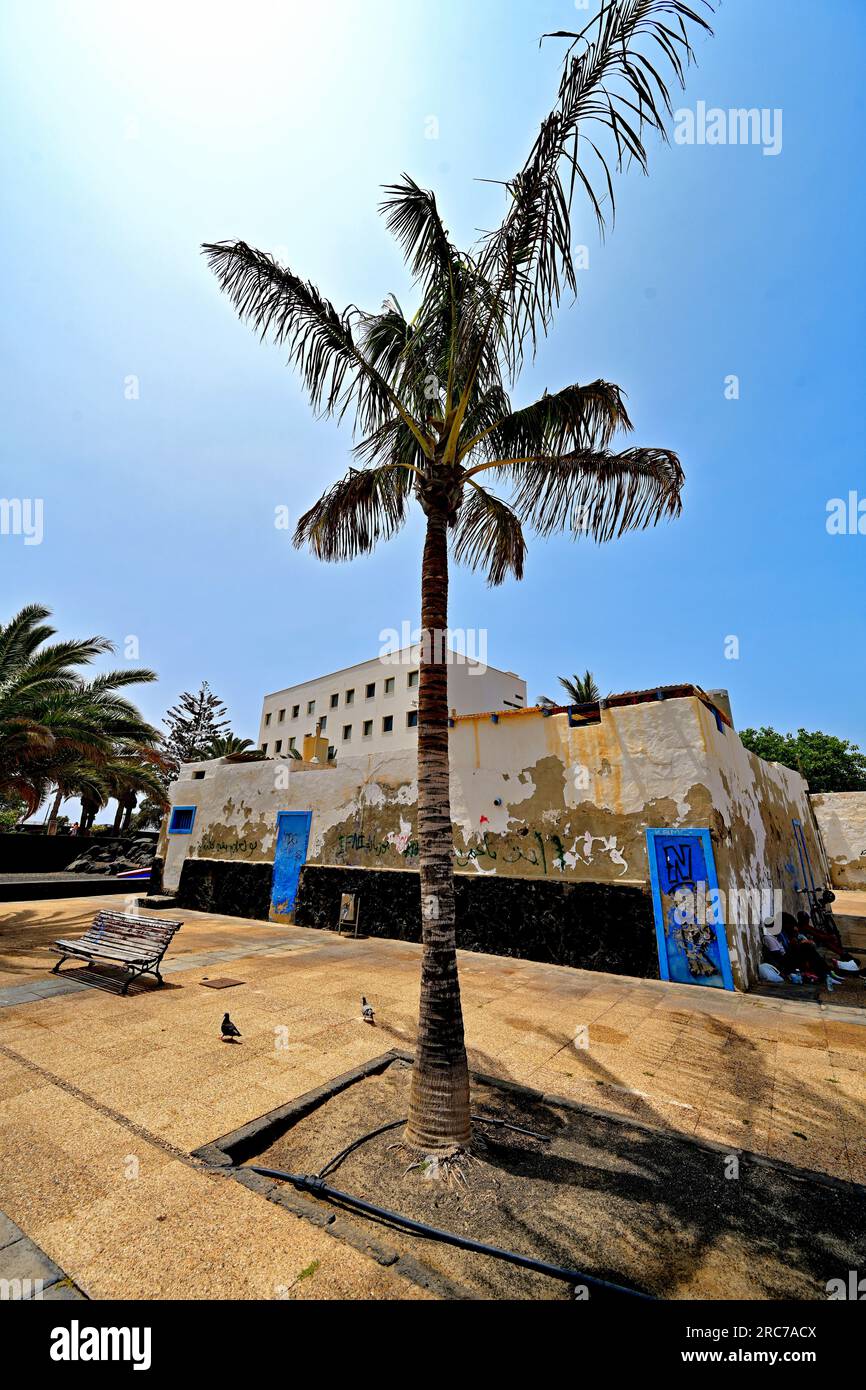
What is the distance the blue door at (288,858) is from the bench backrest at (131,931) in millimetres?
6303

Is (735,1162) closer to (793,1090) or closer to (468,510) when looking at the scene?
(793,1090)

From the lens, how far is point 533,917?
35.4 feet

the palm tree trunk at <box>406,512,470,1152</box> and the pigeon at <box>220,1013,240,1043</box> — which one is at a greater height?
the palm tree trunk at <box>406,512,470,1152</box>

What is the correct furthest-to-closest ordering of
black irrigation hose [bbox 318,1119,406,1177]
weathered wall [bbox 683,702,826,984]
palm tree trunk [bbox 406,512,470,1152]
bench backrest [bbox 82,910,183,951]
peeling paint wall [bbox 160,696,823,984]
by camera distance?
peeling paint wall [bbox 160,696,823,984]
weathered wall [bbox 683,702,826,984]
bench backrest [bbox 82,910,183,951]
palm tree trunk [bbox 406,512,470,1152]
black irrigation hose [bbox 318,1119,406,1177]

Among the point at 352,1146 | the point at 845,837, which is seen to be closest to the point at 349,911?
the point at 352,1146

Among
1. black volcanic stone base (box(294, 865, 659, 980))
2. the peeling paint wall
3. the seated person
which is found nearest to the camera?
black volcanic stone base (box(294, 865, 659, 980))

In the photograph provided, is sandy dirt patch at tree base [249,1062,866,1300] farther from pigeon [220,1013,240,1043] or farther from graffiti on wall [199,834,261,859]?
graffiti on wall [199,834,261,859]

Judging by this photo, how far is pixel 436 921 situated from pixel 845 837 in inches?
1131

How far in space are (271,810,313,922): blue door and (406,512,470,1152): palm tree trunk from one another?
37.0 feet

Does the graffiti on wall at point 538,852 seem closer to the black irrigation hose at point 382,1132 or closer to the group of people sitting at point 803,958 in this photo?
the group of people sitting at point 803,958

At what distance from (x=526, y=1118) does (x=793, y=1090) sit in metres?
2.63

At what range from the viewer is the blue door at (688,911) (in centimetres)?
895

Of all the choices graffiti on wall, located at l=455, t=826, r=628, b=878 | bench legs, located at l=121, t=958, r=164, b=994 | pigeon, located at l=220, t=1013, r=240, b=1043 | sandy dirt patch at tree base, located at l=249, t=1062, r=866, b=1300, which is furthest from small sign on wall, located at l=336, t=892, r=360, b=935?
sandy dirt patch at tree base, located at l=249, t=1062, r=866, b=1300

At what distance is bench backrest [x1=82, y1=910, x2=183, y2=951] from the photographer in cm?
812
